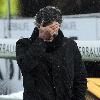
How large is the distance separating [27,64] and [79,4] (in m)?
4.50

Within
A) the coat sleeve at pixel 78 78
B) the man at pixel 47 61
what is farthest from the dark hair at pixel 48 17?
the coat sleeve at pixel 78 78

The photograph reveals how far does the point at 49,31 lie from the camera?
2785 mm

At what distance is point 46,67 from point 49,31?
8.4 inches

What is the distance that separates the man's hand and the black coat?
0.09 ft

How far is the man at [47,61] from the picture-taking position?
9.30 feet

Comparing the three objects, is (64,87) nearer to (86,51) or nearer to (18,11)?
(86,51)

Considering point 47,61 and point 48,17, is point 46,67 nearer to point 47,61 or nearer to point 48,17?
point 47,61

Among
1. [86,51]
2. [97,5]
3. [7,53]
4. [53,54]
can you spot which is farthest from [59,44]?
[97,5]

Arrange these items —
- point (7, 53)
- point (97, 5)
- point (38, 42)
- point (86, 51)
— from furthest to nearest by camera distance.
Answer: point (97, 5) < point (7, 53) < point (86, 51) < point (38, 42)

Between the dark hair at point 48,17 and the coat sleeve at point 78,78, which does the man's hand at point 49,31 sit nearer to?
the dark hair at point 48,17

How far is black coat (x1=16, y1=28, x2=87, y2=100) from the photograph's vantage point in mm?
2852

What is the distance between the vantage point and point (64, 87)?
2.91m

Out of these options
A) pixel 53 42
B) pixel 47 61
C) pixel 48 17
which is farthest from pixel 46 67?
pixel 48 17

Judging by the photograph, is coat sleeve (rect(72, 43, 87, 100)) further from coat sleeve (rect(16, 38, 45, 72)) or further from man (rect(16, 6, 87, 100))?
coat sleeve (rect(16, 38, 45, 72))
